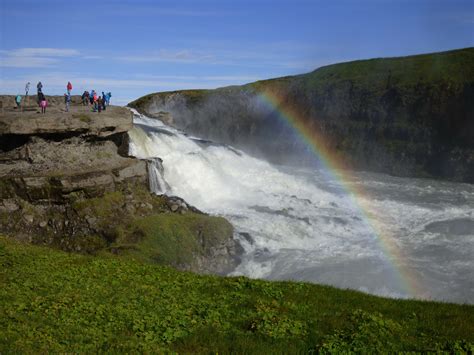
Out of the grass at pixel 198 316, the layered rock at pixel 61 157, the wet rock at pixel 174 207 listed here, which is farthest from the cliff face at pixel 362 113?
the grass at pixel 198 316

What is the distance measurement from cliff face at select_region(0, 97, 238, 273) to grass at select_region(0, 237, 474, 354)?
10171 millimetres

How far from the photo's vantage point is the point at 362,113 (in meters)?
69.3

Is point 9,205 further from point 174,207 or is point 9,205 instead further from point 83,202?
point 174,207

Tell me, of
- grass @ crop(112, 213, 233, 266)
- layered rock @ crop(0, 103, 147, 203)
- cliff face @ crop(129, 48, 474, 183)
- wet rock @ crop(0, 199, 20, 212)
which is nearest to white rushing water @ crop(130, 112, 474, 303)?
grass @ crop(112, 213, 233, 266)

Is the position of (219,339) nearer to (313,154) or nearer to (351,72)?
(313,154)

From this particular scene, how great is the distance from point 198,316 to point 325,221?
23.1 metres

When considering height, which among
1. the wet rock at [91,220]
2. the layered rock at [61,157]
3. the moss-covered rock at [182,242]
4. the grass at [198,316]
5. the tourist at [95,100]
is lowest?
the moss-covered rock at [182,242]

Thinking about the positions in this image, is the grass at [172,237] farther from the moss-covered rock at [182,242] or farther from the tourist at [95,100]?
the tourist at [95,100]

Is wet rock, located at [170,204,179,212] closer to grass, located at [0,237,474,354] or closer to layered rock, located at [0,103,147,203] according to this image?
layered rock, located at [0,103,147,203]

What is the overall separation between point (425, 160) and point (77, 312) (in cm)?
5633

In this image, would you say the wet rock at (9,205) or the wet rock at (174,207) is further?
the wet rock at (174,207)

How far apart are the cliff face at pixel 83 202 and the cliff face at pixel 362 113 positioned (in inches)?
1233

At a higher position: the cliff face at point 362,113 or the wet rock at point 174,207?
the cliff face at point 362,113

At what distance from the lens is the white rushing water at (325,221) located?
24984 millimetres
